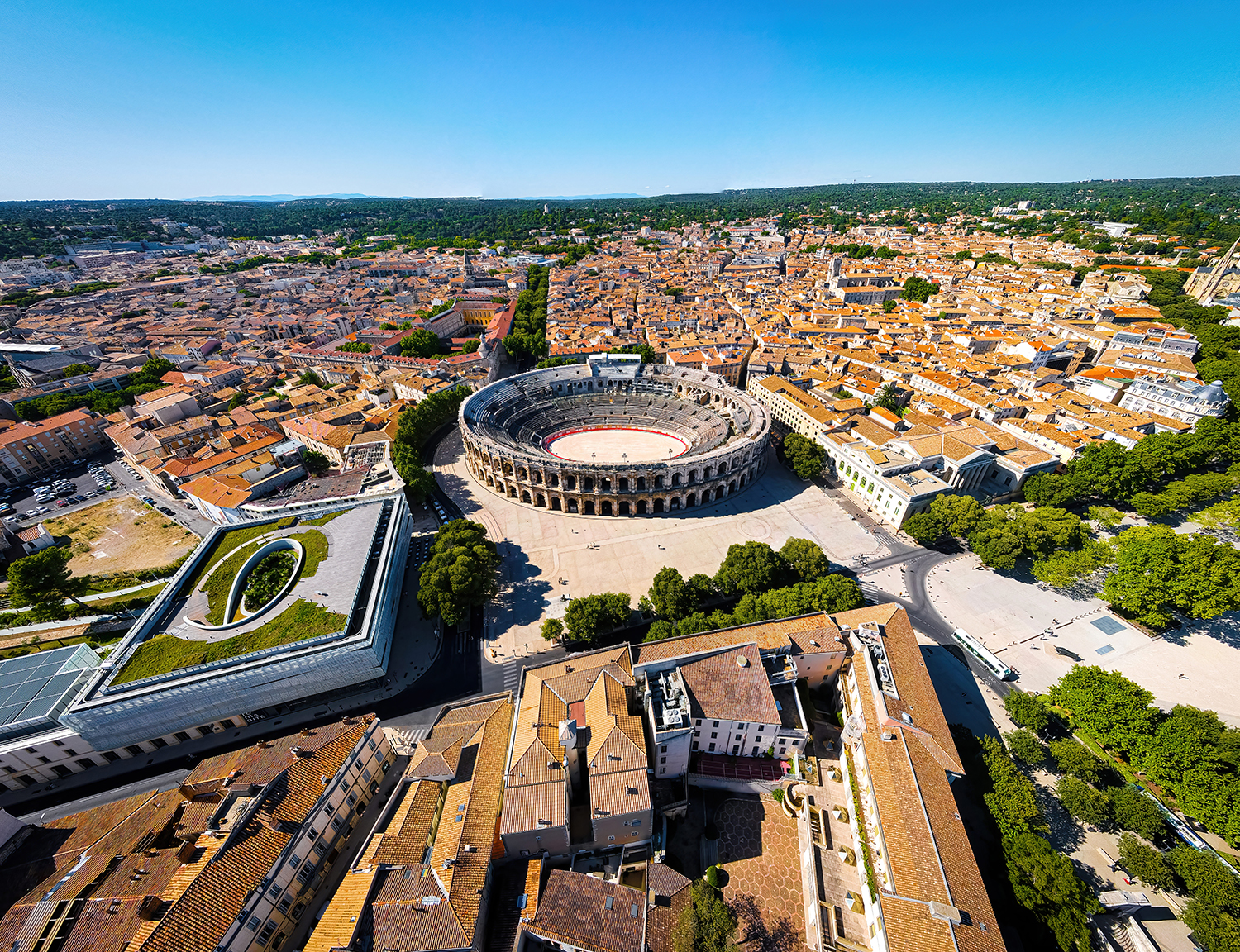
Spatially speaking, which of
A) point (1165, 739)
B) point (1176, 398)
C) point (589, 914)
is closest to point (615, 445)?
point (589, 914)

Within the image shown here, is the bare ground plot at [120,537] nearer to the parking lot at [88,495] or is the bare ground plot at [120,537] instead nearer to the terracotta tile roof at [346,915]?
the parking lot at [88,495]

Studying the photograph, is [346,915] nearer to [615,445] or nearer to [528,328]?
[615,445]

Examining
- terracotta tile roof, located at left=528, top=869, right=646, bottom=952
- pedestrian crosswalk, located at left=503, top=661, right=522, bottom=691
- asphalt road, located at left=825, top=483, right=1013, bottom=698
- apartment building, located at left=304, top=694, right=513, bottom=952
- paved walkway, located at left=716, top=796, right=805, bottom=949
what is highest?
apartment building, located at left=304, top=694, right=513, bottom=952

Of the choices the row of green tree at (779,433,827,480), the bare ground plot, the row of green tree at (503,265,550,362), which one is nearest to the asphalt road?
the row of green tree at (779,433,827,480)

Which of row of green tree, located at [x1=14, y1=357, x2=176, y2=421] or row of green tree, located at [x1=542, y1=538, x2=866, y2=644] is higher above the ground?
row of green tree, located at [x1=14, y1=357, x2=176, y2=421]

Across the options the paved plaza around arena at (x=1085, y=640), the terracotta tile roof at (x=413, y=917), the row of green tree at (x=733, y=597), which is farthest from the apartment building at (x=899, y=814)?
the terracotta tile roof at (x=413, y=917)

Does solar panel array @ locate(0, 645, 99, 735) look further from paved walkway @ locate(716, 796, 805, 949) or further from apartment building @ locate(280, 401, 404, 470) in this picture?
paved walkway @ locate(716, 796, 805, 949)
